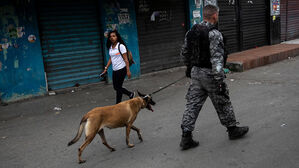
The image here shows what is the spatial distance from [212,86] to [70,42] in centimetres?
558

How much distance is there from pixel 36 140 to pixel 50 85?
11.3ft

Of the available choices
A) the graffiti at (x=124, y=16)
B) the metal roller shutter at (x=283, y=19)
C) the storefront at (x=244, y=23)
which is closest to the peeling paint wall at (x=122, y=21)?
the graffiti at (x=124, y=16)

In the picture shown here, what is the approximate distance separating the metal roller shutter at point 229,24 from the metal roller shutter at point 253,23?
1.11 feet

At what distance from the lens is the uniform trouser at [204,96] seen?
13.3 ft

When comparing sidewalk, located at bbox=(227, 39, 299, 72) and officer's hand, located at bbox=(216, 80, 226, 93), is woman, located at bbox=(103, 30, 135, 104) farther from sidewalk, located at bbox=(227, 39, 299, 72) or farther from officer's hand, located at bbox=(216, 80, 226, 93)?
sidewalk, located at bbox=(227, 39, 299, 72)

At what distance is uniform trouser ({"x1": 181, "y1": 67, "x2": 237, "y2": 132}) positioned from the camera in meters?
4.06

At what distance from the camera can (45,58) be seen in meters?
8.31

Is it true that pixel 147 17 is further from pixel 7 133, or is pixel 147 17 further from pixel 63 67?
pixel 7 133

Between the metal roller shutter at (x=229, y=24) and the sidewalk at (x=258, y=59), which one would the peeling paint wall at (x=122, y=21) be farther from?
the metal roller shutter at (x=229, y=24)

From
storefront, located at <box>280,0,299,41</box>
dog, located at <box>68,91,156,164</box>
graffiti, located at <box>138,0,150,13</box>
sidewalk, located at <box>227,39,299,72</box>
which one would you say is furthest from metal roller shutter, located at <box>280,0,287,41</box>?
dog, located at <box>68,91,156,164</box>

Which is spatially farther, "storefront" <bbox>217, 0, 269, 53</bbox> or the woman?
"storefront" <bbox>217, 0, 269, 53</bbox>

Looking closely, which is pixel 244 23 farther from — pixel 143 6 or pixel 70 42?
pixel 70 42

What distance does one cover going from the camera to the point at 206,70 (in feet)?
13.3

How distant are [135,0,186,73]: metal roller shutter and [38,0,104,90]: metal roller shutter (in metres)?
1.58
